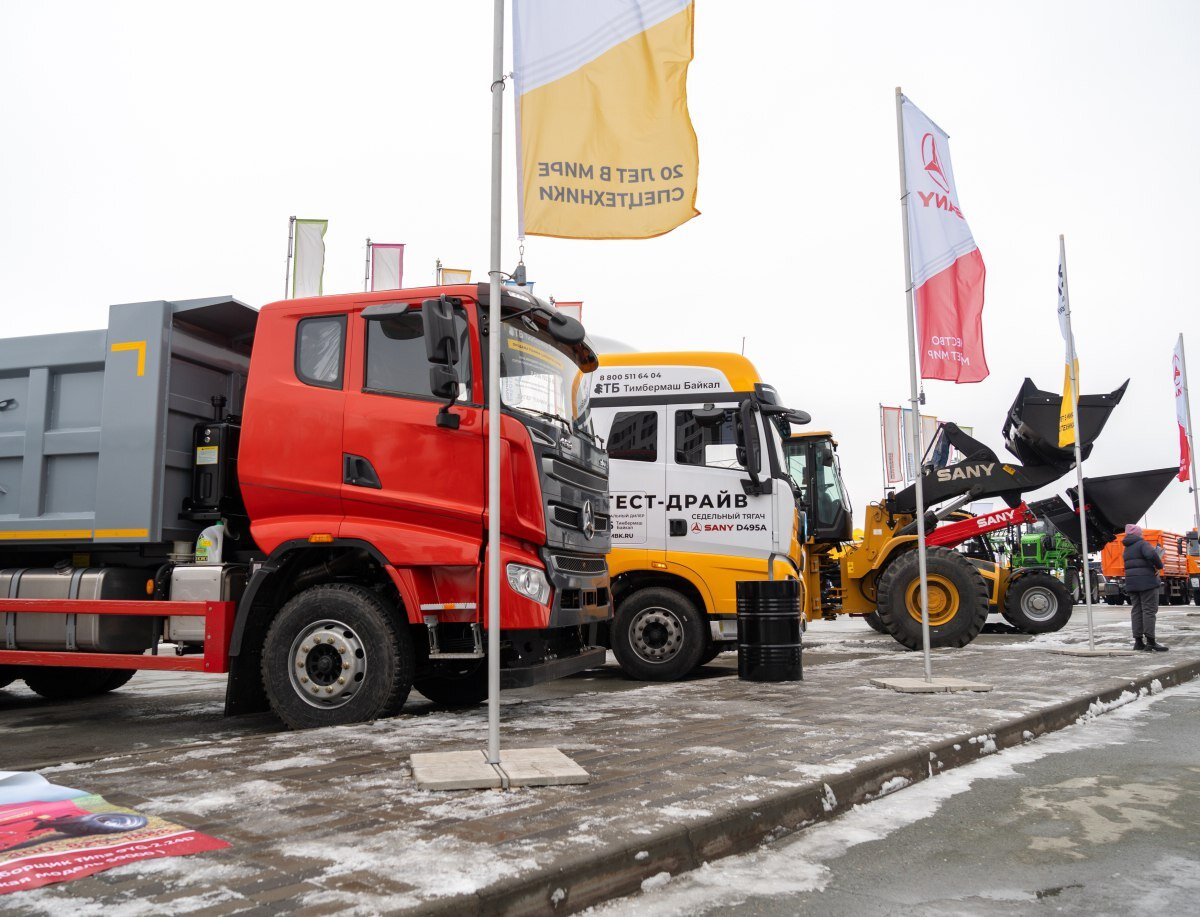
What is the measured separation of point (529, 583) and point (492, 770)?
1.72 m

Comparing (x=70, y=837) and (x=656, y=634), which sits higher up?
(x=656, y=634)

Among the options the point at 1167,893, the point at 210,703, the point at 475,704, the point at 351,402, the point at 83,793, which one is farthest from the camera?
the point at 210,703

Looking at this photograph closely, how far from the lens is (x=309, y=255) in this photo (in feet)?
65.3

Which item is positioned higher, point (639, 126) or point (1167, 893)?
point (639, 126)

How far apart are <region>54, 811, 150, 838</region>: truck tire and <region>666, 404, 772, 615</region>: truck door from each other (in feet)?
20.9

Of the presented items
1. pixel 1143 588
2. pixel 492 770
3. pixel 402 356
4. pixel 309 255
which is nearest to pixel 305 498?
pixel 402 356

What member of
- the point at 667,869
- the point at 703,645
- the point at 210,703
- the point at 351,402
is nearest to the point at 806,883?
the point at 667,869

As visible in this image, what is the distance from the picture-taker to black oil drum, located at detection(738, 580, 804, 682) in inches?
336

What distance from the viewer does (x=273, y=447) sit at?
21.0 feet

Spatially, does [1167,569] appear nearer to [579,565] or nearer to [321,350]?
[579,565]

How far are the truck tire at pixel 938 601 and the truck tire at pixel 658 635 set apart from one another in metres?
4.58

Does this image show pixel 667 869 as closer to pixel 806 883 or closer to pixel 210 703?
pixel 806 883

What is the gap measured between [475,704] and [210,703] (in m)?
3.00

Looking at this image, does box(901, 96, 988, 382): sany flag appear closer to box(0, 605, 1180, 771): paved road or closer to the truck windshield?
the truck windshield
